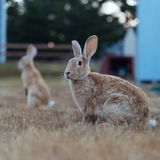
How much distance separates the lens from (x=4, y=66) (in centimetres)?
2512

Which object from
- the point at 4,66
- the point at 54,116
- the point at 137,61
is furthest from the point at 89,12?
the point at 54,116

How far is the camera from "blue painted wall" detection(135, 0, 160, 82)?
1683cm

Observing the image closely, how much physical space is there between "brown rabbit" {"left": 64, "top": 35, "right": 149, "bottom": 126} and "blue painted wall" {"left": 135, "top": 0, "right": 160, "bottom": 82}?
418 inches

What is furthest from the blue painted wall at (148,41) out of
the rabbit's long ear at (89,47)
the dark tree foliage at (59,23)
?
the dark tree foliage at (59,23)

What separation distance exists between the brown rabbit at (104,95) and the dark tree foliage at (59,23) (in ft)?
90.4

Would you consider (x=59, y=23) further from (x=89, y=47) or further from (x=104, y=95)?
(x=104, y=95)

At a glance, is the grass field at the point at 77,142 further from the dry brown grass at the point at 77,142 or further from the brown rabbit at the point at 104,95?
the brown rabbit at the point at 104,95

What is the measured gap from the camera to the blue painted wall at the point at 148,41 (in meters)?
16.8

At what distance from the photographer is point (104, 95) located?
5980 mm

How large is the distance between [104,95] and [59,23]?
29379 mm

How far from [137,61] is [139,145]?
12963mm

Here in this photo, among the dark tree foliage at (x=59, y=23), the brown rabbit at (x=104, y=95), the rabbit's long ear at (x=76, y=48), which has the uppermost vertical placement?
the rabbit's long ear at (x=76, y=48)

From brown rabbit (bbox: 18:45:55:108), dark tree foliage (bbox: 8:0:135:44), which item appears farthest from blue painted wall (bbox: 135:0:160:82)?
dark tree foliage (bbox: 8:0:135:44)

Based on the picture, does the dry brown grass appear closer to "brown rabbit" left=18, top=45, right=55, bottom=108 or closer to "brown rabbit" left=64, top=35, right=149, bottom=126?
"brown rabbit" left=64, top=35, right=149, bottom=126
